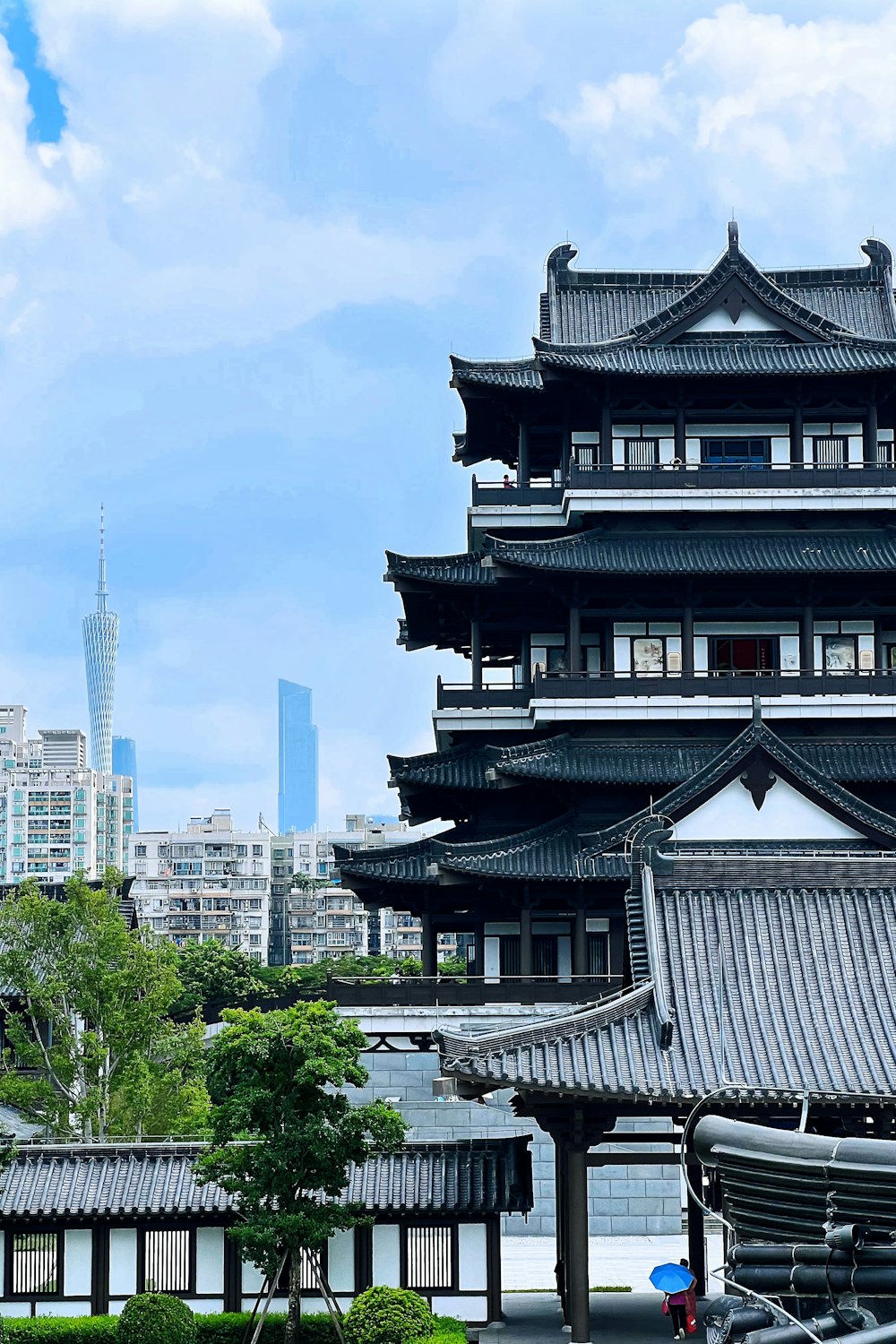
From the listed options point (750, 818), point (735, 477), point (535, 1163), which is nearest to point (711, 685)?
point (735, 477)

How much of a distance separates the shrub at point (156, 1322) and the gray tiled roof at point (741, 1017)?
676 cm

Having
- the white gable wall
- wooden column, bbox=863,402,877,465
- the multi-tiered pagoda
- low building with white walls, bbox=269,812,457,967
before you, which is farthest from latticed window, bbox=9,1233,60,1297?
low building with white walls, bbox=269,812,457,967

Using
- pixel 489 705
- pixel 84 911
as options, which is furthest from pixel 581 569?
pixel 84 911

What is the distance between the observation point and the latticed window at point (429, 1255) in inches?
1190

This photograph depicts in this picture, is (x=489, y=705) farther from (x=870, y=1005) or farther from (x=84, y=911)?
(x=870, y=1005)

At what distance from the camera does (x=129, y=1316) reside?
28016 millimetres

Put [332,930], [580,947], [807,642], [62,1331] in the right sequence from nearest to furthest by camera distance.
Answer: [62,1331], [580,947], [807,642], [332,930]

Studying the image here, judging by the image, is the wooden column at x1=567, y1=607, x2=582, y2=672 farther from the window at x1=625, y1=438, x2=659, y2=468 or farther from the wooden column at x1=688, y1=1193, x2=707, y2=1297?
the wooden column at x1=688, y1=1193, x2=707, y2=1297

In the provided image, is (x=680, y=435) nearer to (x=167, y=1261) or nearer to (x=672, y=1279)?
(x=167, y=1261)

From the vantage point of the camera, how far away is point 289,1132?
27.9m

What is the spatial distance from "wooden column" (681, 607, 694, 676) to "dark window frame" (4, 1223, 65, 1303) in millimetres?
24222

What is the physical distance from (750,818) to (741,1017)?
37.3 feet

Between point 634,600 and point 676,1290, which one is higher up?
point 634,600

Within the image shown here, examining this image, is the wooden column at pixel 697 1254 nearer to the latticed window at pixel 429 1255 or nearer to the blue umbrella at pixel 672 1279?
the blue umbrella at pixel 672 1279
